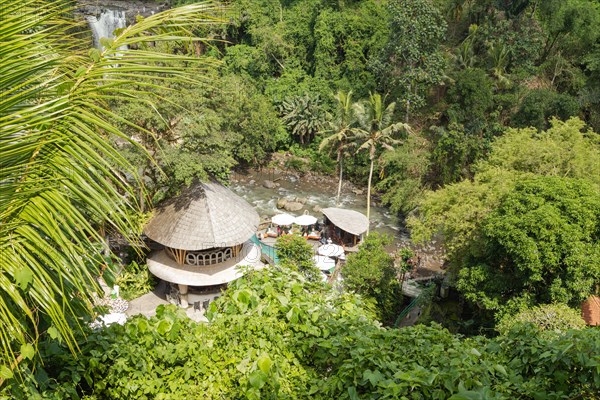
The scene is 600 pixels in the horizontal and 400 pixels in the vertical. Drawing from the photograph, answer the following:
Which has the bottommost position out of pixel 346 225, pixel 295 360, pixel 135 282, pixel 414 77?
pixel 346 225

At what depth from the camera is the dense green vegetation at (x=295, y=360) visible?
365cm

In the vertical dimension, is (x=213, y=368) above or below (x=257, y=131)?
above

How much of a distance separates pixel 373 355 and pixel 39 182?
2.76 m

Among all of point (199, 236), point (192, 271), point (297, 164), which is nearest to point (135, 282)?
point (192, 271)

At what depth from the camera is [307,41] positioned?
32000 millimetres

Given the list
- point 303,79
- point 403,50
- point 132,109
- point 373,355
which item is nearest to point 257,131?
point 303,79

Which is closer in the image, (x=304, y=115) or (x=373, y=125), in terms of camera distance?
(x=373, y=125)

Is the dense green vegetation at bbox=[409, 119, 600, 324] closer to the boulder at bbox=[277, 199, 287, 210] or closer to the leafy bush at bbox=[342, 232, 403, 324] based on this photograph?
the leafy bush at bbox=[342, 232, 403, 324]

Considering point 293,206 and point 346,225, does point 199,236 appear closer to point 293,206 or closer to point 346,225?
point 346,225

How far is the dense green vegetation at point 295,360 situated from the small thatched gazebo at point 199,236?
9.35m

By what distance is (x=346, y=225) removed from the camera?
20.0 m

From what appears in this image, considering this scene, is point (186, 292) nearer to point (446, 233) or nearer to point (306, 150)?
point (446, 233)

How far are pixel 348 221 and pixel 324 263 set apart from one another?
3.28 m

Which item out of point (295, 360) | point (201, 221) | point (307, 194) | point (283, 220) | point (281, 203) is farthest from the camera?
point (307, 194)
